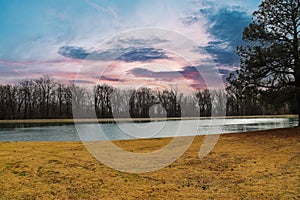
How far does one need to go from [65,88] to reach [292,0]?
182 ft

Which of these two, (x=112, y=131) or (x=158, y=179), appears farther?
(x=112, y=131)

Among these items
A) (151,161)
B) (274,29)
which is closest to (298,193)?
(151,161)

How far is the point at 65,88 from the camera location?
64.1 meters

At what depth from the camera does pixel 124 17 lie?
12555 millimetres

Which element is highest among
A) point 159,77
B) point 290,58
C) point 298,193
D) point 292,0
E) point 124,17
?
point 292,0

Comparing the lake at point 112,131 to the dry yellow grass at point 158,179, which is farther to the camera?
the lake at point 112,131

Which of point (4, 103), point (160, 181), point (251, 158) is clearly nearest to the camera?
point (160, 181)

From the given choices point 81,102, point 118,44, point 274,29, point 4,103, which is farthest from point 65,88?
point 118,44

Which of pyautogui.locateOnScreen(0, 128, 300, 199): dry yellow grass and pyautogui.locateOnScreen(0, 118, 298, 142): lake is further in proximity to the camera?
pyautogui.locateOnScreen(0, 118, 298, 142): lake

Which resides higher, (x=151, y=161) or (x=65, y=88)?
(x=65, y=88)

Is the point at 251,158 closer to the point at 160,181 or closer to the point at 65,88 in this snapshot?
the point at 160,181

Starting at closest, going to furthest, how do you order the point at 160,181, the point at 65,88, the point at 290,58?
the point at 160,181 → the point at 290,58 → the point at 65,88

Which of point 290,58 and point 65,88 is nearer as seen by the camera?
point 290,58

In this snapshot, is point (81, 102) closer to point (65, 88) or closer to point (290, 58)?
point (65, 88)
